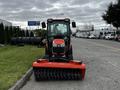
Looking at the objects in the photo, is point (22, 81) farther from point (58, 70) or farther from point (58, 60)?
point (58, 60)

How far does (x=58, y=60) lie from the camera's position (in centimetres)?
1526

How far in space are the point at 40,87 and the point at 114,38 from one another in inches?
3037

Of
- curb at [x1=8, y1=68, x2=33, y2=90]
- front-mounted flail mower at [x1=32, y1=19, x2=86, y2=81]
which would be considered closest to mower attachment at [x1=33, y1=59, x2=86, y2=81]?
front-mounted flail mower at [x1=32, y1=19, x2=86, y2=81]

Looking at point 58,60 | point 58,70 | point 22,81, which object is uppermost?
point 58,60

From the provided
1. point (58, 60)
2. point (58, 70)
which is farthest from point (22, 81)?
point (58, 60)

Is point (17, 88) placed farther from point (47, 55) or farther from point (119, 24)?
point (119, 24)

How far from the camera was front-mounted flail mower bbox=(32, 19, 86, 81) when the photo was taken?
13820 mm

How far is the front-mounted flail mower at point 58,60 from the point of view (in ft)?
45.3

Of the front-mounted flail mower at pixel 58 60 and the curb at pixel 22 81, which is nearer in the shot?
the curb at pixel 22 81

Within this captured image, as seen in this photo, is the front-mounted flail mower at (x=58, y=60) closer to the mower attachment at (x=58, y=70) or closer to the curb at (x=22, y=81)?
the mower attachment at (x=58, y=70)

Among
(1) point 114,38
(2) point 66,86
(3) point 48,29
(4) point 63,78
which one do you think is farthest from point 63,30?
(1) point 114,38

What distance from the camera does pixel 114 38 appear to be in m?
88.4

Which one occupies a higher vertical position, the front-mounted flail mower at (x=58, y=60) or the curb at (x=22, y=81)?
the front-mounted flail mower at (x=58, y=60)

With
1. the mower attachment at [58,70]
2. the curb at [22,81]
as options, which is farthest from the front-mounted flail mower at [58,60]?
the curb at [22,81]
